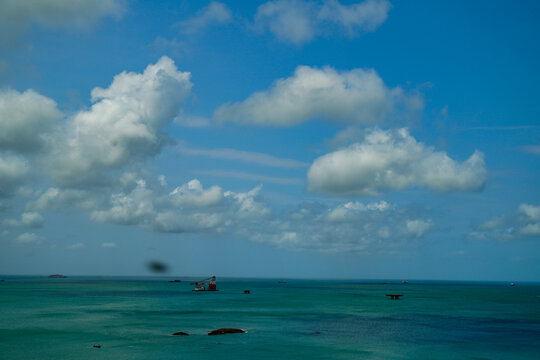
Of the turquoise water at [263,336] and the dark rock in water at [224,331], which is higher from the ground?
the dark rock in water at [224,331]

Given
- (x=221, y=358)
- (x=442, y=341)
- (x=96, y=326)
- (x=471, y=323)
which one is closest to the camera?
(x=221, y=358)

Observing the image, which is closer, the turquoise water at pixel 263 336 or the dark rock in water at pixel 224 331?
the turquoise water at pixel 263 336

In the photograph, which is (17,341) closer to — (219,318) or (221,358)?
(221,358)

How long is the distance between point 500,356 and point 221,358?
1101 inches

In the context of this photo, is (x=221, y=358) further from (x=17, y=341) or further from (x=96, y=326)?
(x=96, y=326)

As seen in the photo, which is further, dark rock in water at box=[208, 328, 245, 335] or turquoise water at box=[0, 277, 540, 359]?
dark rock in water at box=[208, 328, 245, 335]

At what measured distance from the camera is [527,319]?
84.9m

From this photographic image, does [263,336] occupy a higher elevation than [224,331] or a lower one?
lower

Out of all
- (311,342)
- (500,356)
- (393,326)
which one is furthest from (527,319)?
(311,342)

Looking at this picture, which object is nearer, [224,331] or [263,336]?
[263,336]

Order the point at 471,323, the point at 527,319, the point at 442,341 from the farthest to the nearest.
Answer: the point at 527,319 → the point at 471,323 → the point at 442,341

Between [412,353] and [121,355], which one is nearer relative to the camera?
[121,355]

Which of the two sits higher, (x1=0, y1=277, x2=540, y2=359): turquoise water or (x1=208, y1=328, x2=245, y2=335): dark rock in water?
(x1=208, y1=328, x2=245, y2=335): dark rock in water

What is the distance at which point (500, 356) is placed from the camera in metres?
48.2
